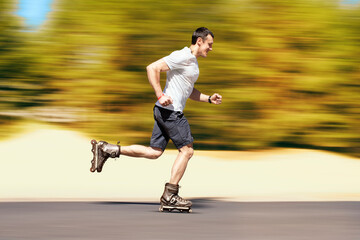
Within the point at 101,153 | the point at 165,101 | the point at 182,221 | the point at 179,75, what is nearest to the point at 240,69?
the point at 179,75

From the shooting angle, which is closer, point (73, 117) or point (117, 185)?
point (117, 185)

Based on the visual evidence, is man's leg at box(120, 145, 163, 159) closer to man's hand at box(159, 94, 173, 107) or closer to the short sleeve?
man's hand at box(159, 94, 173, 107)

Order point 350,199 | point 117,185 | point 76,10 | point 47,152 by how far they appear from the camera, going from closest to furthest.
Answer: point 350,199
point 117,185
point 47,152
point 76,10

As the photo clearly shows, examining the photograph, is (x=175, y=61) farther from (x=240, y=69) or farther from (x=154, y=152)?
(x=240, y=69)

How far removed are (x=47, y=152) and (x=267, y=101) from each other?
3.31 meters

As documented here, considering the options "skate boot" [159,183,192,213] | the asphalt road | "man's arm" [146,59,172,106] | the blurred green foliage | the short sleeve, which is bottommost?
the asphalt road

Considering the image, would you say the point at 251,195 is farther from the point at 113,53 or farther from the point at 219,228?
the point at 113,53

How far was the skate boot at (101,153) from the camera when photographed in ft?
21.0

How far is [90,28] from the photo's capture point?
Answer: 35.2ft

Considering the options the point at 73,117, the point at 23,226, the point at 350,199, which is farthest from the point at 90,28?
the point at 23,226

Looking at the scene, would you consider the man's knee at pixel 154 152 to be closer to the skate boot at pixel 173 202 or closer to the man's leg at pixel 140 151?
the man's leg at pixel 140 151

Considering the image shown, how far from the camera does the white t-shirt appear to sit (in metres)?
6.19

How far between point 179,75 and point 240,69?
4186mm

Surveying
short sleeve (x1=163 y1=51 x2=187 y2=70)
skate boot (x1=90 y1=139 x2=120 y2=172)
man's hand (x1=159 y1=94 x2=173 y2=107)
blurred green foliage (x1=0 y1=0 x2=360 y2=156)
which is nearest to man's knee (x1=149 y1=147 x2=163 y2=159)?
skate boot (x1=90 y1=139 x2=120 y2=172)
